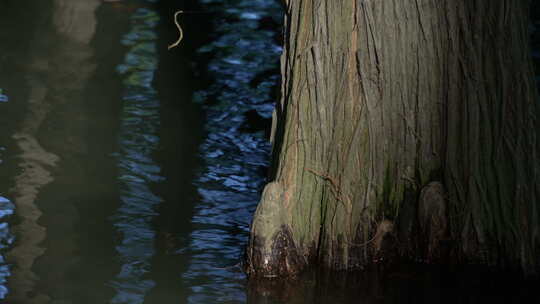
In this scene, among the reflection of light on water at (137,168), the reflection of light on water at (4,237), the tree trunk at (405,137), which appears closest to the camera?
the reflection of light on water at (4,237)

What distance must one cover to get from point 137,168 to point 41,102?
64.6 inches

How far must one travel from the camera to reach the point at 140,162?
6.14m

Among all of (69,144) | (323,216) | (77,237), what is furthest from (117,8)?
(323,216)

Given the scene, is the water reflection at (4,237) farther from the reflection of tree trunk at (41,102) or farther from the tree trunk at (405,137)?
the tree trunk at (405,137)

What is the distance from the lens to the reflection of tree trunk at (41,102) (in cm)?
470

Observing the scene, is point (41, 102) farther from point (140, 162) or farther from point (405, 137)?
point (405, 137)

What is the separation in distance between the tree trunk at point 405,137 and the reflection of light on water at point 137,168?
2.37 ft

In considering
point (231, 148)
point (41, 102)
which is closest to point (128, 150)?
point (231, 148)

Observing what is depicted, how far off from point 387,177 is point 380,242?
38 cm

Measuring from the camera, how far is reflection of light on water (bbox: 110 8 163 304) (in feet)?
15.2

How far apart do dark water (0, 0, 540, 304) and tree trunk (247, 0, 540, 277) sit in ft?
0.95

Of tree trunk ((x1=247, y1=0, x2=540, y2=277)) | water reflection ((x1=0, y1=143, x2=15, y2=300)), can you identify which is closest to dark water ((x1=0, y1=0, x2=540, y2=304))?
water reflection ((x1=0, y1=143, x2=15, y2=300))

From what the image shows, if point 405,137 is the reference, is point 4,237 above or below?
below

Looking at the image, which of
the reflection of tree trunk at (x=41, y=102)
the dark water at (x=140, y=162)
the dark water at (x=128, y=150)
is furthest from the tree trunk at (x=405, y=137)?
the reflection of tree trunk at (x=41, y=102)
